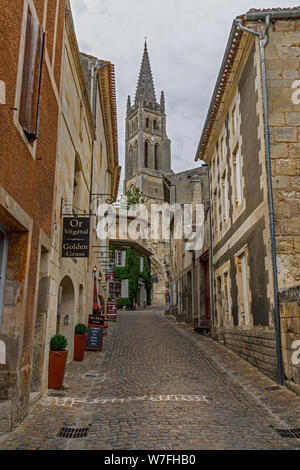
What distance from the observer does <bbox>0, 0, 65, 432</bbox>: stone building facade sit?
4984 mm

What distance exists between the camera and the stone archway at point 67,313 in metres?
10.2

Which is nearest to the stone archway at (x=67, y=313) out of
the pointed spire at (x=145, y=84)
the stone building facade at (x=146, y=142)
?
the stone building facade at (x=146, y=142)

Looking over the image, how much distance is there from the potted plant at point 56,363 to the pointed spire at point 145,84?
243 ft

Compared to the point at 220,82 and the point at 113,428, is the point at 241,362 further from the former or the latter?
the point at 220,82

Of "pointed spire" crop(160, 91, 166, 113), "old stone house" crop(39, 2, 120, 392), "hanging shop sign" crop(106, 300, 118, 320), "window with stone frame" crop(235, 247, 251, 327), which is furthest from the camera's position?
"pointed spire" crop(160, 91, 166, 113)

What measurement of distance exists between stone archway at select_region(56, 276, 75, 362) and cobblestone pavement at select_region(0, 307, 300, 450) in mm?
820

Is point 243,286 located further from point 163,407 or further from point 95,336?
point 163,407

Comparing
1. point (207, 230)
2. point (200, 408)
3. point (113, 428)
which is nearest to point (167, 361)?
point (200, 408)

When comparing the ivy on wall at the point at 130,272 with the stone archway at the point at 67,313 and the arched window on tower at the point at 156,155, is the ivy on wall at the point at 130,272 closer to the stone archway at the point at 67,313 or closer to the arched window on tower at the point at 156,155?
the stone archway at the point at 67,313

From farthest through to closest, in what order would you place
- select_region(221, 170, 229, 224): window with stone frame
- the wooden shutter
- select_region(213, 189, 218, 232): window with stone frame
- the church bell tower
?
the church bell tower
select_region(213, 189, 218, 232): window with stone frame
select_region(221, 170, 229, 224): window with stone frame
the wooden shutter

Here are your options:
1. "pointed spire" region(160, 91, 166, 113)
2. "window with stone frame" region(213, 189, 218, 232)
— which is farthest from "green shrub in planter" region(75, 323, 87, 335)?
"pointed spire" region(160, 91, 166, 113)

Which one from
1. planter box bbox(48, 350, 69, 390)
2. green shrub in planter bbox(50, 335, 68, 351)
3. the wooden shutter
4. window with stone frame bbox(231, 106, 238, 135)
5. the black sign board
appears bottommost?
planter box bbox(48, 350, 69, 390)

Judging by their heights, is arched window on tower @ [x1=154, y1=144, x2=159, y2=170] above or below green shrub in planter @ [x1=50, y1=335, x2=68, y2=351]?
above

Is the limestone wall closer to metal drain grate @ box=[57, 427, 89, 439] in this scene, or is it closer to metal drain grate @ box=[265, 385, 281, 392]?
metal drain grate @ box=[265, 385, 281, 392]
